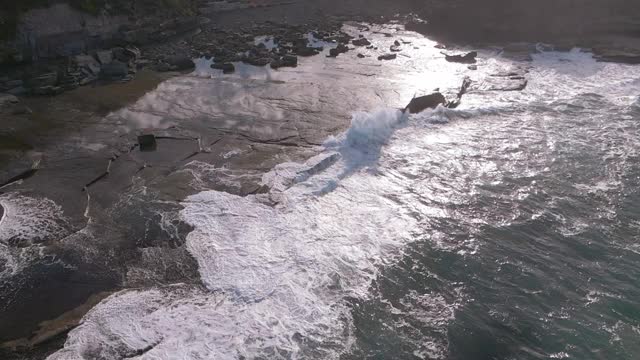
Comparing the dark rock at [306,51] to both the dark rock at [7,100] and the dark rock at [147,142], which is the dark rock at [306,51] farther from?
the dark rock at [7,100]

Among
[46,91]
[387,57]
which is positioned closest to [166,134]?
[46,91]

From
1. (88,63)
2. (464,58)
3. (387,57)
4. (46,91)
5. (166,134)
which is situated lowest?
(166,134)

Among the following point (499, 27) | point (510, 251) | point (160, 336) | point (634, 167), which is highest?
point (499, 27)

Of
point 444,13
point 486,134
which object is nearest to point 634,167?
point 486,134

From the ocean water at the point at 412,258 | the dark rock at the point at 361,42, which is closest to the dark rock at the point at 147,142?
the ocean water at the point at 412,258

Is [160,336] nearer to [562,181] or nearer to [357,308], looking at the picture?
[357,308]

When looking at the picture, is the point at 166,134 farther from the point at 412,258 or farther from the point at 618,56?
the point at 618,56

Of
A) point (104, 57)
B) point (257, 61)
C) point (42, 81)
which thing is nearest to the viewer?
point (42, 81)
